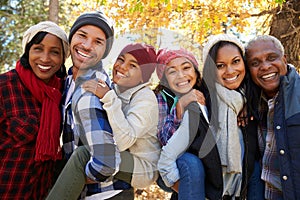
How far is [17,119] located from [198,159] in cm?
124

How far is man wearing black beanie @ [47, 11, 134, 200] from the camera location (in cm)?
214

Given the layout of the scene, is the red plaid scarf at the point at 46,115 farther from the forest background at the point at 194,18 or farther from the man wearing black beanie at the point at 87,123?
the forest background at the point at 194,18

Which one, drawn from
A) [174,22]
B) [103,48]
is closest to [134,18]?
[174,22]

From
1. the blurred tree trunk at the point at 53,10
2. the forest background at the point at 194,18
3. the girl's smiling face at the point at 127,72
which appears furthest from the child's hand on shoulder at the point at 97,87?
the blurred tree trunk at the point at 53,10

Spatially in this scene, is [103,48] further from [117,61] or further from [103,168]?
[103,168]

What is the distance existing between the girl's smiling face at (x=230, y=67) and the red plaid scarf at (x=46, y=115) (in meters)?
1.17

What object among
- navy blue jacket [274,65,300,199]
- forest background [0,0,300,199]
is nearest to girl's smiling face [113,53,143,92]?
navy blue jacket [274,65,300,199]

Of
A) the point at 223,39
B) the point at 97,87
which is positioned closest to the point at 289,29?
the point at 223,39

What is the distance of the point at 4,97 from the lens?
2.44 meters

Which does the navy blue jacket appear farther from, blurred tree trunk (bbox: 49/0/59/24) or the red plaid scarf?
blurred tree trunk (bbox: 49/0/59/24)

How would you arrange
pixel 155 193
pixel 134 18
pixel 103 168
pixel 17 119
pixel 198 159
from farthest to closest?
1. pixel 134 18
2. pixel 155 193
3. pixel 17 119
4. pixel 198 159
5. pixel 103 168

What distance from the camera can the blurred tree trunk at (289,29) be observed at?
4367 millimetres

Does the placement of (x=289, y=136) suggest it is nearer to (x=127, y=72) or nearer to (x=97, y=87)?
(x=127, y=72)

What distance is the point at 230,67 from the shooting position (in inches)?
97.4
